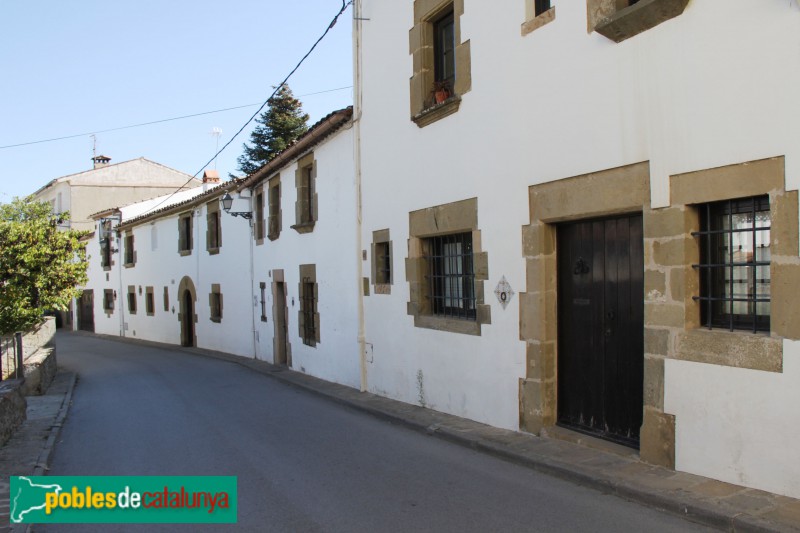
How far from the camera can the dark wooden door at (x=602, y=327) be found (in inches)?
223

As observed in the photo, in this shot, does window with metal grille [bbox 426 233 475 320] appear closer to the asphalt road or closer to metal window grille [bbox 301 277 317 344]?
the asphalt road

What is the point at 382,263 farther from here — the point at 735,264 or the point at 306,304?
the point at 735,264

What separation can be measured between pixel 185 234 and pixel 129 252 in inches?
294

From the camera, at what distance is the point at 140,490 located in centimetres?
570

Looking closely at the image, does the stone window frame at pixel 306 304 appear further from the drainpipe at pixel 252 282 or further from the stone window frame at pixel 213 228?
the stone window frame at pixel 213 228

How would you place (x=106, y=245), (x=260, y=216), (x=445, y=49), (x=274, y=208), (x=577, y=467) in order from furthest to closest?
(x=106, y=245) < (x=260, y=216) < (x=274, y=208) < (x=445, y=49) < (x=577, y=467)

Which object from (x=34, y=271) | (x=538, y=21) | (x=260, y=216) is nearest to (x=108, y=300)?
(x=34, y=271)

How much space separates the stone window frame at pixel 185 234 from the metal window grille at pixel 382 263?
14877mm

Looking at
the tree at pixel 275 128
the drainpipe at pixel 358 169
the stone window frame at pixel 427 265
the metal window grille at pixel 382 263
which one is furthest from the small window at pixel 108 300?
the stone window frame at pixel 427 265

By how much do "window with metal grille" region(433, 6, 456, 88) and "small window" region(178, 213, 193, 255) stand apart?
16751 mm

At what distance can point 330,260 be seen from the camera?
1203 centimetres

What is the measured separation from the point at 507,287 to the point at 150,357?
16.4 m

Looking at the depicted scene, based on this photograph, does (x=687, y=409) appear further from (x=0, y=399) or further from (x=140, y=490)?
(x=0, y=399)

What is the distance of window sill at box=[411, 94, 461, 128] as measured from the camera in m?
7.70
